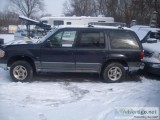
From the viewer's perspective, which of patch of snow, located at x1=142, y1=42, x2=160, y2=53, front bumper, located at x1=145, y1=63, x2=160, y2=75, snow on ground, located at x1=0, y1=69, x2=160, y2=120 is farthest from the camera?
patch of snow, located at x1=142, y1=42, x2=160, y2=53

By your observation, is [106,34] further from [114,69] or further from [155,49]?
[155,49]

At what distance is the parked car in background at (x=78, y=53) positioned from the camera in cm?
740

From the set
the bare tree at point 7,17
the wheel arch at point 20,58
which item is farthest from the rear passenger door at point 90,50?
the bare tree at point 7,17

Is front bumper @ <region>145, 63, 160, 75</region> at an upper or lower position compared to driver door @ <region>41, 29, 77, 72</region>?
lower

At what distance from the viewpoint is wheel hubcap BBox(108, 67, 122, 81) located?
7.70 meters

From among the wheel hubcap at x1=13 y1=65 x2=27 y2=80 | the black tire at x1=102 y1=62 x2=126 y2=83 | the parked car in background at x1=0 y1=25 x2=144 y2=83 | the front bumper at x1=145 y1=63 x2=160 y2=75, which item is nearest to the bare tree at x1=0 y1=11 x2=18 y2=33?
the parked car in background at x1=0 y1=25 x2=144 y2=83

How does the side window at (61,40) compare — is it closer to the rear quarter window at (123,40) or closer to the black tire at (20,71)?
the black tire at (20,71)

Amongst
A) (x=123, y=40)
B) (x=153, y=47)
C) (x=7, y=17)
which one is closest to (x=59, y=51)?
(x=123, y=40)

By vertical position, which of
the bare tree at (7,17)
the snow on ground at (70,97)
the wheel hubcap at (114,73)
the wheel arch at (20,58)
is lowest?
the snow on ground at (70,97)

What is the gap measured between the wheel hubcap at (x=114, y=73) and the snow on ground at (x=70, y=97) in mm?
265

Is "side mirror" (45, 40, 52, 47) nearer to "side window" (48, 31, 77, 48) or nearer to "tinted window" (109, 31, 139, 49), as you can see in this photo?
"side window" (48, 31, 77, 48)

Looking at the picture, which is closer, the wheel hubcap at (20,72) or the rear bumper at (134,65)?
the wheel hubcap at (20,72)

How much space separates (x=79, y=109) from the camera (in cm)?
535

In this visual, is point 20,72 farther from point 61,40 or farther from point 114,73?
point 114,73
